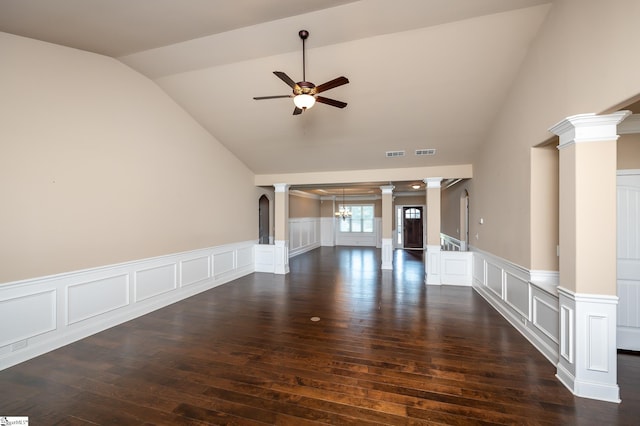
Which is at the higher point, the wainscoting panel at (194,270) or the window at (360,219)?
the window at (360,219)

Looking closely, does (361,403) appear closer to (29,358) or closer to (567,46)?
(29,358)

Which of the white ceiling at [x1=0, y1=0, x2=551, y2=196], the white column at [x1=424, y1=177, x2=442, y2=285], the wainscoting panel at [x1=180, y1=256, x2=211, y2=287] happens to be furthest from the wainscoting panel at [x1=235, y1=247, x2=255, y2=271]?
the white column at [x1=424, y1=177, x2=442, y2=285]

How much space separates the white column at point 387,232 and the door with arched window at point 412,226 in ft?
14.7

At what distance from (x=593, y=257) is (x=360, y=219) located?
10243 mm

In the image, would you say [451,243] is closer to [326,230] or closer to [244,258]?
[244,258]

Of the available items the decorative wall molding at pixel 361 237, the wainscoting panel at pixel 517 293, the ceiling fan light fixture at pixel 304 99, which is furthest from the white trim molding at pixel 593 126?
the decorative wall molding at pixel 361 237

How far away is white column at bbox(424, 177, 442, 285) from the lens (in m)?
5.73

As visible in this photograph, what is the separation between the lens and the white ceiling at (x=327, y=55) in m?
2.62

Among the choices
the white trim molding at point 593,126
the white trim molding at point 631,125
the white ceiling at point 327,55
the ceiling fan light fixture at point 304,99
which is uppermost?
the white ceiling at point 327,55

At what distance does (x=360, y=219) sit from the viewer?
1242 centimetres

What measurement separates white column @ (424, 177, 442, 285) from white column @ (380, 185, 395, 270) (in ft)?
4.97

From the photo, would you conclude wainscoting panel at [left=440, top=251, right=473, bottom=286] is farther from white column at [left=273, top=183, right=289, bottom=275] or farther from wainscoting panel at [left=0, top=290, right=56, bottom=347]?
wainscoting panel at [left=0, top=290, right=56, bottom=347]

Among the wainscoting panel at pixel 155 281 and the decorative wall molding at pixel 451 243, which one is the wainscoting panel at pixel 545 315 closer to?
the decorative wall molding at pixel 451 243

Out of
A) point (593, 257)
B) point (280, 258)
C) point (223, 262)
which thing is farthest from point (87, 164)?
point (593, 257)
